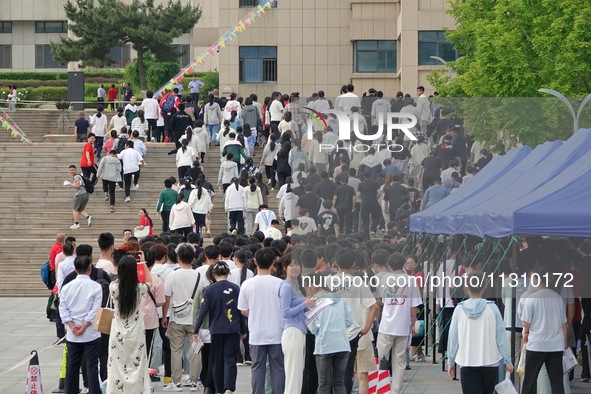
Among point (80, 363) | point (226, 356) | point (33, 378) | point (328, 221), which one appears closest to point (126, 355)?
point (80, 363)

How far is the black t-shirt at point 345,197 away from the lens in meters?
15.2

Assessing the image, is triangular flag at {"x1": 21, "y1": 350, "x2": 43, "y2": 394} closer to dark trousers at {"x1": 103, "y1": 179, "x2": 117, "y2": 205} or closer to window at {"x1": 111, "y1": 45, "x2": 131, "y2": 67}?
dark trousers at {"x1": 103, "y1": 179, "x2": 117, "y2": 205}

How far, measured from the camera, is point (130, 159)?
2948cm

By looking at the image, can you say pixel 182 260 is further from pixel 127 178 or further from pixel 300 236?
pixel 127 178

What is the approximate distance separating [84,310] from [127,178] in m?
17.2

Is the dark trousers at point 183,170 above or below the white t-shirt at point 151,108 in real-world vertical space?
below

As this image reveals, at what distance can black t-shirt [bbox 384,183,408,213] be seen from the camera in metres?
15.4

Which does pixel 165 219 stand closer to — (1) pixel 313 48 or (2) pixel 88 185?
(2) pixel 88 185

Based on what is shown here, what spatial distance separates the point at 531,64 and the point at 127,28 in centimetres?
2869

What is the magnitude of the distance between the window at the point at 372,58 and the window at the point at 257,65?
11.5 feet

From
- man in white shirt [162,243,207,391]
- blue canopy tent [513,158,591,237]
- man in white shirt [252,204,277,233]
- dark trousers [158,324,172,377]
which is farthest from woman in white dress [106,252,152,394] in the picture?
man in white shirt [252,204,277,233]

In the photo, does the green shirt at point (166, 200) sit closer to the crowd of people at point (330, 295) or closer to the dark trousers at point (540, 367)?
the crowd of people at point (330, 295)

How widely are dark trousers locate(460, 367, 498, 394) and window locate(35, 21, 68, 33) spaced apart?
244 feet

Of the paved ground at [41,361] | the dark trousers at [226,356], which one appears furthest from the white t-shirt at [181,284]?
the paved ground at [41,361]
